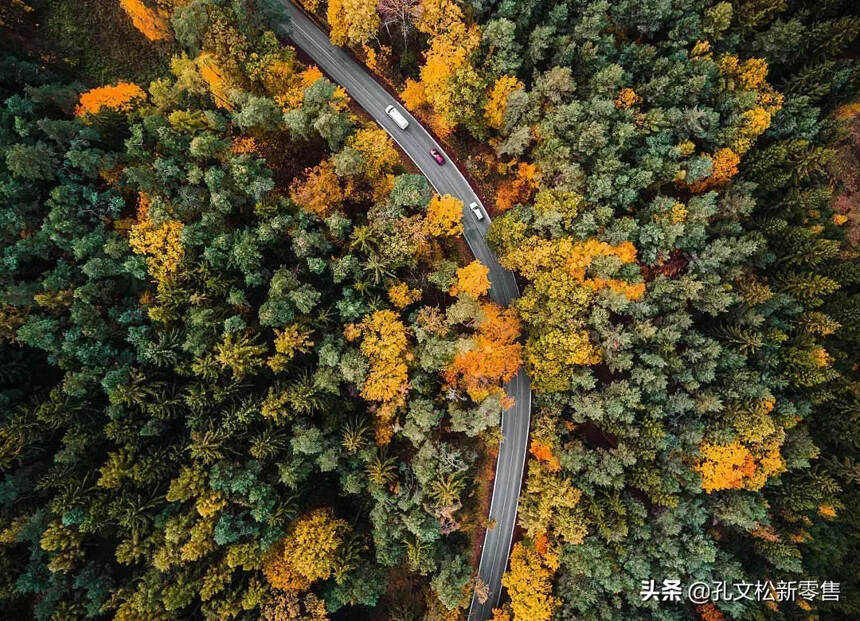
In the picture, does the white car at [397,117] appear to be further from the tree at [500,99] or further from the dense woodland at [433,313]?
the tree at [500,99]

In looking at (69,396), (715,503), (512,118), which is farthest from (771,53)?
(69,396)

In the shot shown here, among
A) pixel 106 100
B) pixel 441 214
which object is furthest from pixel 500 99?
pixel 106 100

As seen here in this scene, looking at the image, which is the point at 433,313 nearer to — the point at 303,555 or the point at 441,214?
the point at 441,214

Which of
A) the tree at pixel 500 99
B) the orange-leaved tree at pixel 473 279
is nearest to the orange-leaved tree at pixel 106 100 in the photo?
the tree at pixel 500 99

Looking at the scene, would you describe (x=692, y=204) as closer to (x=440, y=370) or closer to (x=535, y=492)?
(x=440, y=370)

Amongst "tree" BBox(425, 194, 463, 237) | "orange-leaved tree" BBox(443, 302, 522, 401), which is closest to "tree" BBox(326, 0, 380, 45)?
"tree" BBox(425, 194, 463, 237)

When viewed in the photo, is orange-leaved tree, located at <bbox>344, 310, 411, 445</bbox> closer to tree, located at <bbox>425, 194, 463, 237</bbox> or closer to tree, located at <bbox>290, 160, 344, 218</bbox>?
tree, located at <bbox>425, 194, 463, 237</bbox>

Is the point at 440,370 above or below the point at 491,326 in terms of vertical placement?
below
